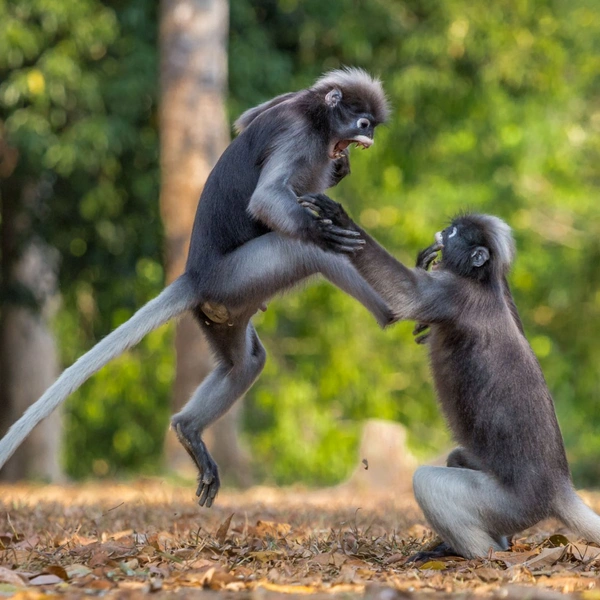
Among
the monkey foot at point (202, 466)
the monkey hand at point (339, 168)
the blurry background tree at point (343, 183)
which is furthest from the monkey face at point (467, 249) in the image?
the blurry background tree at point (343, 183)

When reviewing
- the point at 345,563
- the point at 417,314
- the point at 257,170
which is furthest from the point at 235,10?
the point at 345,563

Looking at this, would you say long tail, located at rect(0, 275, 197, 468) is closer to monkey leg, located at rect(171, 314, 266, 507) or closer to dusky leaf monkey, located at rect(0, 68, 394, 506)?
dusky leaf monkey, located at rect(0, 68, 394, 506)

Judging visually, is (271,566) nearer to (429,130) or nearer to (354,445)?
(429,130)

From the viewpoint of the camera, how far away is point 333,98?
509cm

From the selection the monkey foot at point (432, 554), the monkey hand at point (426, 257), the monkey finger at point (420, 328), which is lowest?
the monkey foot at point (432, 554)

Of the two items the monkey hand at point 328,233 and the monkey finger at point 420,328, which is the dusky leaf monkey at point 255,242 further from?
the monkey finger at point 420,328

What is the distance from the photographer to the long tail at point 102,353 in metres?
4.23

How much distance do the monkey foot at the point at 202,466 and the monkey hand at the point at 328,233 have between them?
1184mm

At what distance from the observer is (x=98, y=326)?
13.1 metres

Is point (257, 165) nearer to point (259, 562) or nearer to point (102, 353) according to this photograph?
point (102, 353)

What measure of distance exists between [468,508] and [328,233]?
123 centimetres

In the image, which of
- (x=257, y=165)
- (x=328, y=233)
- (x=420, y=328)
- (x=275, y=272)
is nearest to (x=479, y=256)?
(x=420, y=328)

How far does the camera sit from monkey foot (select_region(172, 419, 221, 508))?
198 inches

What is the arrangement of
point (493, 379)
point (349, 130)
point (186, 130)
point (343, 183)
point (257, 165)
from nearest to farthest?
point (493, 379) → point (257, 165) → point (349, 130) → point (186, 130) → point (343, 183)
